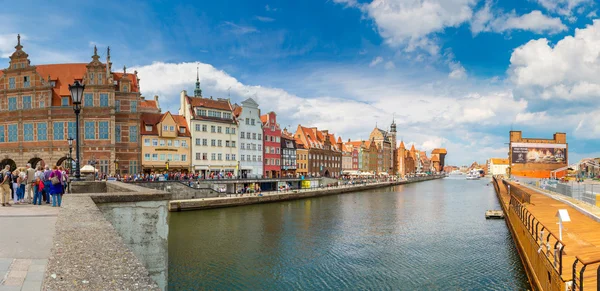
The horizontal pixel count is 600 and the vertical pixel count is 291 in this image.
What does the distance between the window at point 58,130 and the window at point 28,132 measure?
321 centimetres

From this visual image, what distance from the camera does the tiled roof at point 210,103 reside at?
199 ft

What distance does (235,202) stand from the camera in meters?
47.8

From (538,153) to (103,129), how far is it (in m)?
109

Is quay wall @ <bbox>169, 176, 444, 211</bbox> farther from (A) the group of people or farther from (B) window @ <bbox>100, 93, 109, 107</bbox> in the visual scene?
(A) the group of people

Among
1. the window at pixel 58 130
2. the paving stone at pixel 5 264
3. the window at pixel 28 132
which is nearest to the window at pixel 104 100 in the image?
the window at pixel 58 130

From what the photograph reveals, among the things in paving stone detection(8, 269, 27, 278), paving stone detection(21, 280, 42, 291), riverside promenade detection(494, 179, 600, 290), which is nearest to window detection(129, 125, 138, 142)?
riverside promenade detection(494, 179, 600, 290)

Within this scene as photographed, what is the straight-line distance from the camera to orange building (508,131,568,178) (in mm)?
108250

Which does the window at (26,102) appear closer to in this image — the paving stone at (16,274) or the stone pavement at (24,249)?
the stone pavement at (24,249)

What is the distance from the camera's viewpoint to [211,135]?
61.0 meters

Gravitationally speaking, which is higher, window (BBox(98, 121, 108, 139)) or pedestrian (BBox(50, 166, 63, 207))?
window (BBox(98, 121, 108, 139))

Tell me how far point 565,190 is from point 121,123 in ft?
166

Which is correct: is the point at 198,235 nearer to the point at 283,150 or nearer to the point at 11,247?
the point at 11,247

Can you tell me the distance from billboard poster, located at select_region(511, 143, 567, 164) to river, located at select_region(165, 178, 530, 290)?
81.8m

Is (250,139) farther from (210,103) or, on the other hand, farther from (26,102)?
(26,102)
